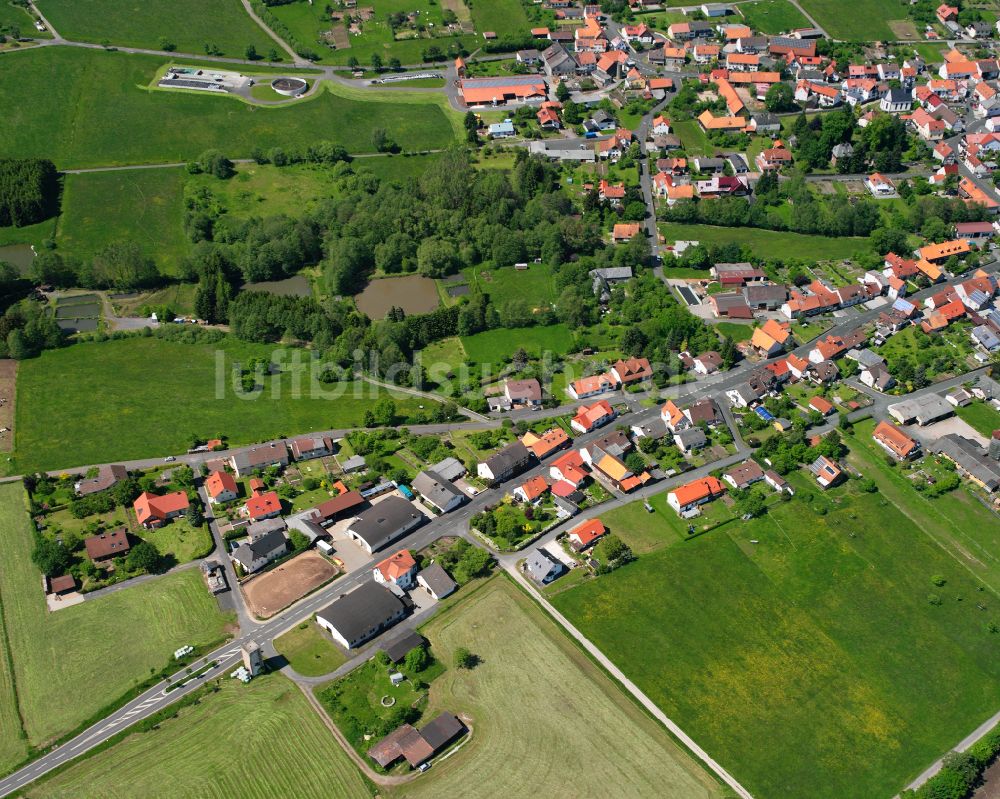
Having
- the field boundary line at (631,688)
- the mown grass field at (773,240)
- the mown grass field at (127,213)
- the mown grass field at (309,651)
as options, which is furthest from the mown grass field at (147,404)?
the mown grass field at (773,240)

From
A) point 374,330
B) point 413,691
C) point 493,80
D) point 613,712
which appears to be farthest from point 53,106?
point 613,712

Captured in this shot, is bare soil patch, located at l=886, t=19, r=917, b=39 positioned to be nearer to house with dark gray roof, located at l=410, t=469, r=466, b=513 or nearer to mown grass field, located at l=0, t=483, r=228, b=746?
house with dark gray roof, located at l=410, t=469, r=466, b=513

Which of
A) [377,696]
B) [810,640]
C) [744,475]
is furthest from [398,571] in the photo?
[744,475]

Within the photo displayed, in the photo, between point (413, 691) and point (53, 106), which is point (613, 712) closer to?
point (413, 691)

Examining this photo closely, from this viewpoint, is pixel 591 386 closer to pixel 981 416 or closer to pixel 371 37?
pixel 981 416

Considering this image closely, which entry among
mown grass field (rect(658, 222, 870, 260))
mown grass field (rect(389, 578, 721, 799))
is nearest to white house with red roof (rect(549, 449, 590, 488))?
mown grass field (rect(389, 578, 721, 799))
